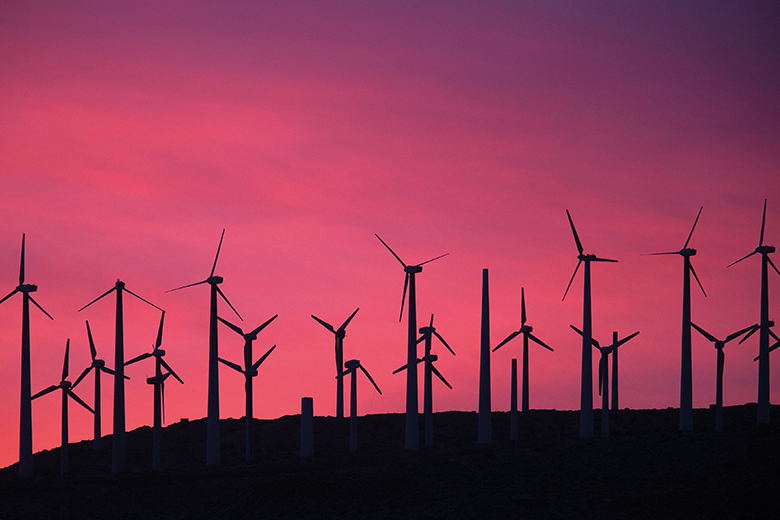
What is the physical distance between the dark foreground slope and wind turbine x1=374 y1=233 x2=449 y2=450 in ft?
24.8

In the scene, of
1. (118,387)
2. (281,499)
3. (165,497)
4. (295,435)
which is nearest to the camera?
(281,499)

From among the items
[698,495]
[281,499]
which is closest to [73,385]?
[281,499]

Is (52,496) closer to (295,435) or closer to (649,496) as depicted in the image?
(649,496)

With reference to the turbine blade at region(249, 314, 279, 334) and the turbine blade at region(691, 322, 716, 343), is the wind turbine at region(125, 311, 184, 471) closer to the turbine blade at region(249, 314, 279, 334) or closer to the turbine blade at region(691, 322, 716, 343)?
the turbine blade at region(249, 314, 279, 334)

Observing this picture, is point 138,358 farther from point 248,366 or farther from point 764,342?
point 764,342

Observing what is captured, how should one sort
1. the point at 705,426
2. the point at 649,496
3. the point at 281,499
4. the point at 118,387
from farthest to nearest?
the point at 705,426
the point at 118,387
the point at 281,499
the point at 649,496

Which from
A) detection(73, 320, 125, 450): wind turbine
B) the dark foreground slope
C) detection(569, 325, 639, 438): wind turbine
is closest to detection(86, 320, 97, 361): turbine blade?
detection(73, 320, 125, 450): wind turbine

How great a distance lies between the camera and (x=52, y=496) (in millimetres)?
109812

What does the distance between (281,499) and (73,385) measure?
6271 cm

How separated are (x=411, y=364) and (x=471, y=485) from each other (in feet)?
113

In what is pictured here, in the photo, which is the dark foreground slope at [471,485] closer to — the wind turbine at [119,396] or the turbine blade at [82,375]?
the wind turbine at [119,396]

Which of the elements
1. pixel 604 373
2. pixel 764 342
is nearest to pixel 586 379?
pixel 604 373

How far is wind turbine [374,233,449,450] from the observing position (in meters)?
126

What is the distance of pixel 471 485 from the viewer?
309 ft
